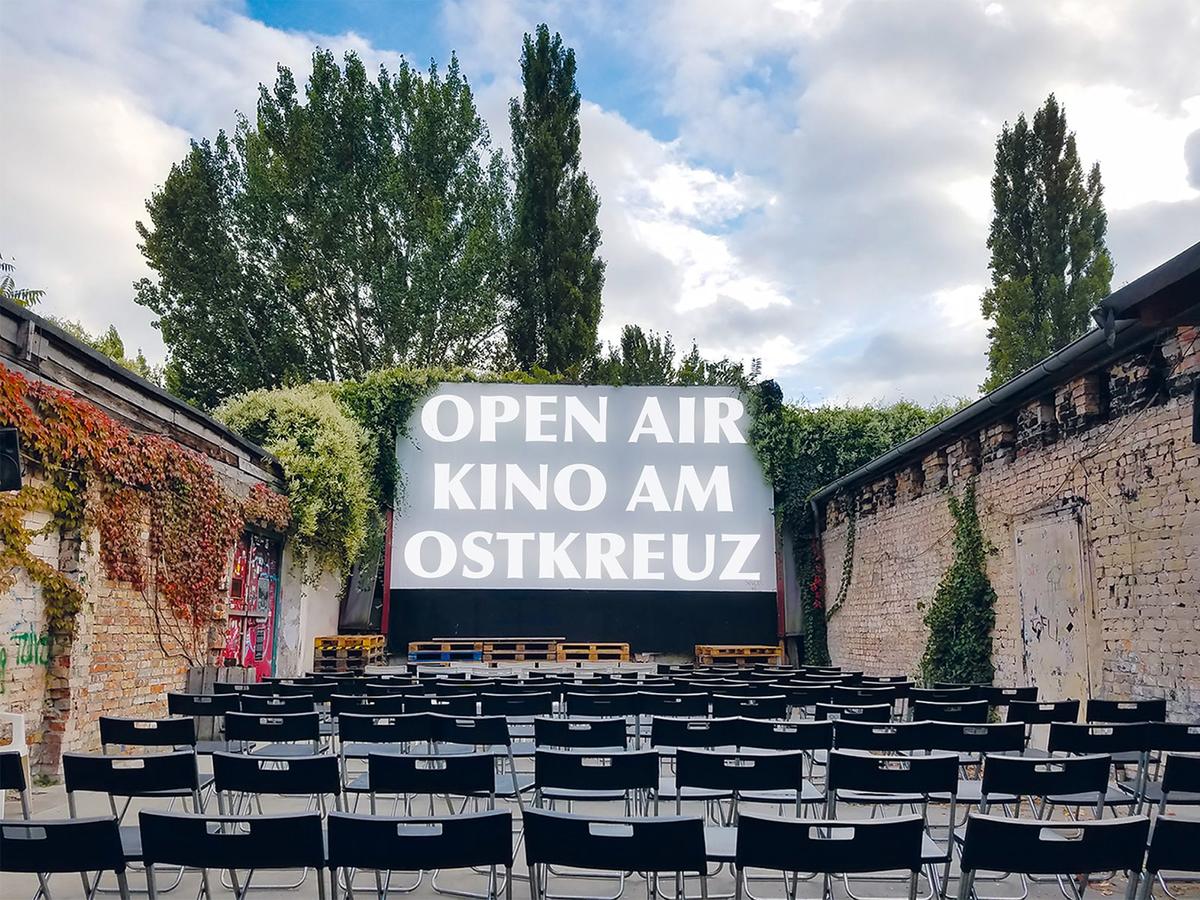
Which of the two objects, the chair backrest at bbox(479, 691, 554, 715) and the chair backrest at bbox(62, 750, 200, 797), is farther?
the chair backrest at bbox(479, 691, 554, 715)

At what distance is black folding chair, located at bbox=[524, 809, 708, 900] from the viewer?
232cm

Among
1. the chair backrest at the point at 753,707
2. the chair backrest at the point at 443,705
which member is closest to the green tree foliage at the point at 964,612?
the chair backrest at the point at 753,707

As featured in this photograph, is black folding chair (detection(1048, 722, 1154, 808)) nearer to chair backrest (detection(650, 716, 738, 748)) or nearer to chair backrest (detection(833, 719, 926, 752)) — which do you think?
chair backrest (detection(833, 719, 926, 752))

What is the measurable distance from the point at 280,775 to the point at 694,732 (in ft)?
6.12

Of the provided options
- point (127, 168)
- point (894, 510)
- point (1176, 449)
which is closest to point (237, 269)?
point (127, 168)

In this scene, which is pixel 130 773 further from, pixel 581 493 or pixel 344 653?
pixel 581 493

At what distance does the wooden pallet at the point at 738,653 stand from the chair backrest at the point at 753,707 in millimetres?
9270

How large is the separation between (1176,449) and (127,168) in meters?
21.4

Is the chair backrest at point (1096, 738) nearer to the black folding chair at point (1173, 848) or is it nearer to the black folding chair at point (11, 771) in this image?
the black folding chair at point (1173, 848)

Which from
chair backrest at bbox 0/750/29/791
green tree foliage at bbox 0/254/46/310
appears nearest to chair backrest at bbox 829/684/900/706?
chair backrest at bbox 0/750/29/791

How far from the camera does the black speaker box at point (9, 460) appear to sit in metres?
4.36

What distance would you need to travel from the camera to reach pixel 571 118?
22328 millimetres

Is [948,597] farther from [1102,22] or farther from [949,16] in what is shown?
[949,16]

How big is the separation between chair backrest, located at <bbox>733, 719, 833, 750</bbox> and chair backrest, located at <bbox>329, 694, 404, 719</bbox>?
1.98 m
